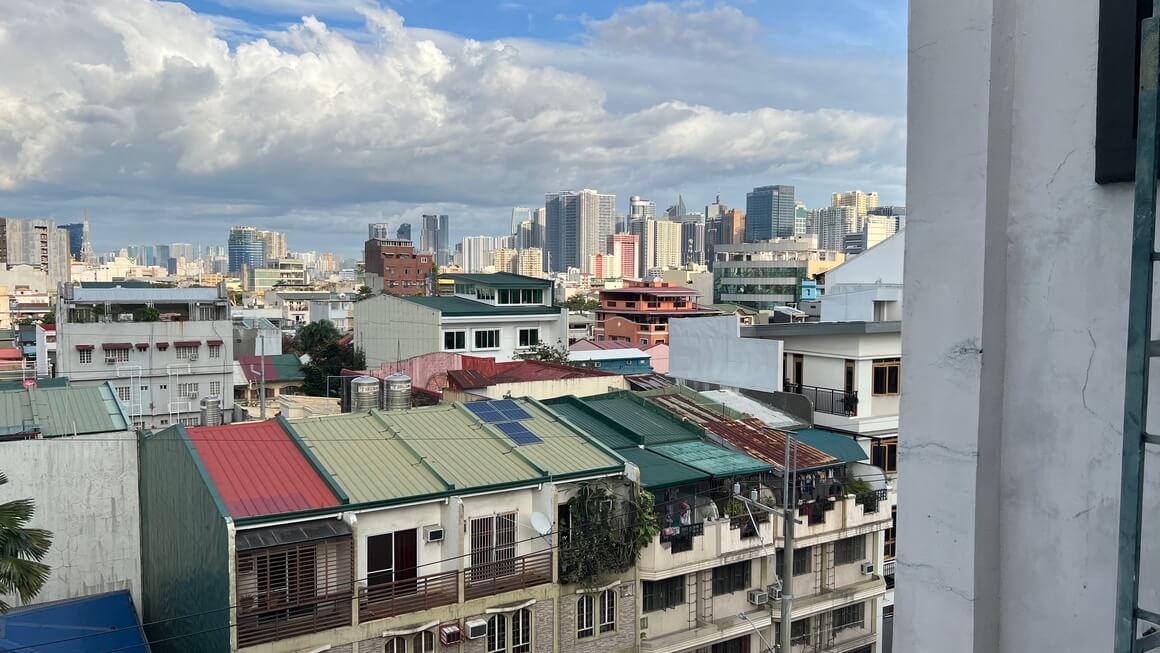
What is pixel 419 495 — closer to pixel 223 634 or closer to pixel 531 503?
pixel 531 503

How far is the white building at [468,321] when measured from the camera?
41.3 m

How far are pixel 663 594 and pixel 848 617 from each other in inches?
198

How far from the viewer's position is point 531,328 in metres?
44.7

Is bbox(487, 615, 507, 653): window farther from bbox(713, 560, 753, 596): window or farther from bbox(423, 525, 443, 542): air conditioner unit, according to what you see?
bbox(713, 560, 753, 596): window

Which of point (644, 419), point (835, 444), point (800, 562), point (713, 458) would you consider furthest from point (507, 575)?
point (835, 444)

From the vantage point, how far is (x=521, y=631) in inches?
538

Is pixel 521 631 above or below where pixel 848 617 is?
above

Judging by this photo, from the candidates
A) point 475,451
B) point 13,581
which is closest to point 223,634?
point 13,581

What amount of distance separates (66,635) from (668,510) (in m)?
11.4

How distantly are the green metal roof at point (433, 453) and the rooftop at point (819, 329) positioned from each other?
26.0ft

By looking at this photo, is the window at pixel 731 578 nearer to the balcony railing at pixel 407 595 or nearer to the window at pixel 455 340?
the balcony railing at pixel 407 595

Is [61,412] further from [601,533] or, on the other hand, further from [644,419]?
[644,419]

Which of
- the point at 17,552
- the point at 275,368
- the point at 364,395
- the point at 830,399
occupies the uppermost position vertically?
the point at 364,395

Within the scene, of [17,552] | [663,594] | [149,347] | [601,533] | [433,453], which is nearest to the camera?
[17,552]
